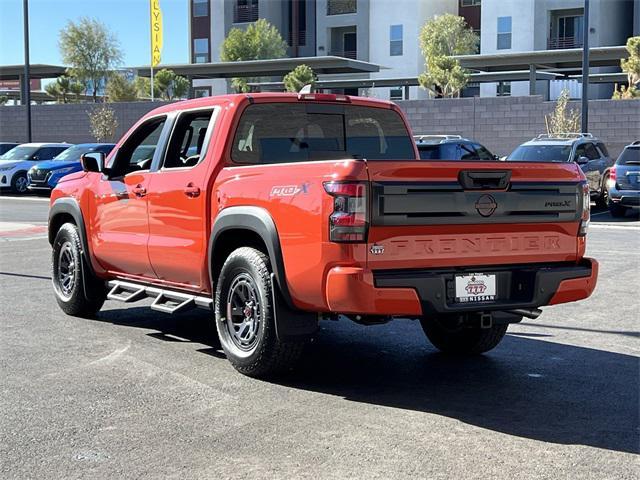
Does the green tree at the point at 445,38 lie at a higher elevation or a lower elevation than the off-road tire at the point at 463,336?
higher

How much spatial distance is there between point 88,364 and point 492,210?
10.2 ft

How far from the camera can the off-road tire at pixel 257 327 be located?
20.4 ft

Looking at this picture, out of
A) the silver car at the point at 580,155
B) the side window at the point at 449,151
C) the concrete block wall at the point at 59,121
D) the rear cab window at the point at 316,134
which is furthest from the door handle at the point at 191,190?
the concrete block wall at the point at 59,121

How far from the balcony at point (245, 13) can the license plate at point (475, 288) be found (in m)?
65.2

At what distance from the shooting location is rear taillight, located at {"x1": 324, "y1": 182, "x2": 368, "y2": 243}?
556cm

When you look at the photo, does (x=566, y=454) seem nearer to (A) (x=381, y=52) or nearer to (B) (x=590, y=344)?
(B) (x=590, y=344)

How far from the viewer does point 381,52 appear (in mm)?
62062

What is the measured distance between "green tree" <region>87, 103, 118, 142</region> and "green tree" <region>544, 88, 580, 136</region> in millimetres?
19227

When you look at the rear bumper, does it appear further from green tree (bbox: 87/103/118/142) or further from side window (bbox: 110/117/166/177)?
green tree (bbox: 87/103/118/142)

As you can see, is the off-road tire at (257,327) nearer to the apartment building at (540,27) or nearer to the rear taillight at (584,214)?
the rear taillight at (584,214)

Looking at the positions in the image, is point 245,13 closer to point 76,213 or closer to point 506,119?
point 506,119

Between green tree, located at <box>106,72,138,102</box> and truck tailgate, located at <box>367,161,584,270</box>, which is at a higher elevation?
green tree, located at <box>106,72,138,102</box>

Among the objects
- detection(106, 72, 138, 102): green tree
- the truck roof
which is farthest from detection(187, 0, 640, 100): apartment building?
the truck roof

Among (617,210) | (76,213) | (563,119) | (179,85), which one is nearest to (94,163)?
(76,213)
